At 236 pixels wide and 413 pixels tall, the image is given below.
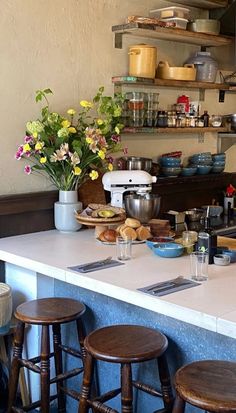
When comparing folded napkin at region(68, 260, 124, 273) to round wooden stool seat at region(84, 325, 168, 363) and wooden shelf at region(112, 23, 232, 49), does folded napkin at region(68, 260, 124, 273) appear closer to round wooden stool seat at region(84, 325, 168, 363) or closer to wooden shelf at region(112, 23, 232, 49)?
round wooden stool seat at region(84, 325, 168, 363)

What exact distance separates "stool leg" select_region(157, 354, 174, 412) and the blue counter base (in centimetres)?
9

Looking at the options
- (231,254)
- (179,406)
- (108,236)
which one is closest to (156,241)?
(108,236)

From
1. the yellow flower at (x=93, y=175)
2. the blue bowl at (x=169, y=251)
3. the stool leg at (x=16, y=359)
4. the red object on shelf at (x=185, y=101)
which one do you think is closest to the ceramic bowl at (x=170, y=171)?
the red object on shelf at (x=185, y=101)

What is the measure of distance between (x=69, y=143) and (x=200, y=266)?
1184 millimetres

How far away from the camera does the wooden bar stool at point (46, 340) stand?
2.39 m

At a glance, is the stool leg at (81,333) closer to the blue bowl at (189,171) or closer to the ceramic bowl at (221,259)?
the ceramic bowl at (221,259)

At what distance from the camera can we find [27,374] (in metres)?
2.87

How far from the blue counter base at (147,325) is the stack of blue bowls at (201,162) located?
1.69 metres

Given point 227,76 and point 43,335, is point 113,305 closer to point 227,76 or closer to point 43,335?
point 43,335

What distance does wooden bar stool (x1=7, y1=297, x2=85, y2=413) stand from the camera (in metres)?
2.39

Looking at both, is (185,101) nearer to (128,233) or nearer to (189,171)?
(189,171)

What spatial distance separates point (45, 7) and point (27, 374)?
2001 mm

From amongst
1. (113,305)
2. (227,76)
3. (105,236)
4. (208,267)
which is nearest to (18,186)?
(105,236)

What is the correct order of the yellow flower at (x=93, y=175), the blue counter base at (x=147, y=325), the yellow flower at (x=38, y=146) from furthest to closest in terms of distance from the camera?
the yellow flower at (x=93, y=175) → the yellow flower at (x=38, y=146) → the blue counter base at (x=147, y=325)
